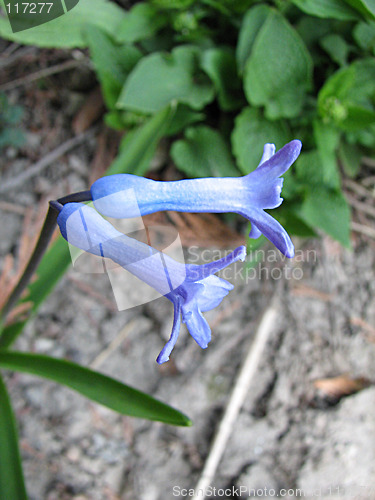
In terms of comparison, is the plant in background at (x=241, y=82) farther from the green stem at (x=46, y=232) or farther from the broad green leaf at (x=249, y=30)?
the green stem at (x=46, y=232)

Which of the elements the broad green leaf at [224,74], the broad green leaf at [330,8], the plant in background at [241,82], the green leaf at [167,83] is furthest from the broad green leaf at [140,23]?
the broad green leaf at [330,8]

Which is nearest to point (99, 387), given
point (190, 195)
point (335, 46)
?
point (190, 195)

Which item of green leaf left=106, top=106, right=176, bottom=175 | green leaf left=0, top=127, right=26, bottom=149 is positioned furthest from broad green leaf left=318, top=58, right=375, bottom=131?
green leaf left=0, top=127, right=26, bottom=149

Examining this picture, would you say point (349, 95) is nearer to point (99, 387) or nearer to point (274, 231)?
point (274, 231)

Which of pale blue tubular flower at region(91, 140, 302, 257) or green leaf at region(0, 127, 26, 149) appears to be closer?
pale blue tubular flower at region(91, 140, 302, 257)

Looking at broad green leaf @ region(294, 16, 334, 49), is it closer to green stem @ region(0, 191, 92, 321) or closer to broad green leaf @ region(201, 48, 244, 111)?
broad green leaf @ region(201, 48, 244, 111)
